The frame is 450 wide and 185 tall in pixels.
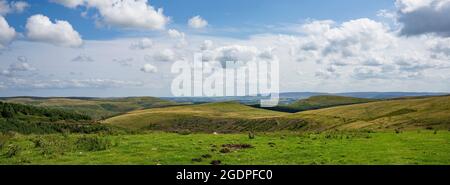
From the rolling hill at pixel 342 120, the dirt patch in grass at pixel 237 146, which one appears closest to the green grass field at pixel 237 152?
the dirt patch in grass at pixel 237 146

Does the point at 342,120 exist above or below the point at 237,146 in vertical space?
below

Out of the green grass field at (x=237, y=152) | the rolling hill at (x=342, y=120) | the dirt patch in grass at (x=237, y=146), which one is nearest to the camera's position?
the green grass field at (x=237, y=152)

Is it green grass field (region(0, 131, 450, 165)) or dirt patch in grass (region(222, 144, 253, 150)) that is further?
dirt patch in grass (region(222, 144, 253, 150))

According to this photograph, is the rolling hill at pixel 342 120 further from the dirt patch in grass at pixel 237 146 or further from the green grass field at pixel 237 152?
the dirt patch in grass at pixel 237 146

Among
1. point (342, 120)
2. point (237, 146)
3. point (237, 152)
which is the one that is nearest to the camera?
point (237, 152)

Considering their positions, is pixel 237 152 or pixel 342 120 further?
pixel 342 120

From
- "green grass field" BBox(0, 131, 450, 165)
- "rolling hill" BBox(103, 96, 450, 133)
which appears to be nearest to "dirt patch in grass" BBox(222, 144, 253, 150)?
"green grass field" BBox(0, 131, 450, 165)

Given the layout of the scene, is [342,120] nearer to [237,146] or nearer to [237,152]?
[237,146]

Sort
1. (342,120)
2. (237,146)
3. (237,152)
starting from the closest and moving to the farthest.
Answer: (237,152) → (237,146) → (342,120)

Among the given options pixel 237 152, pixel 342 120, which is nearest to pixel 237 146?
pixel 237 152

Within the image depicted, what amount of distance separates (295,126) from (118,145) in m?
98.3

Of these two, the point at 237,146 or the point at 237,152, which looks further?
the point at 237,146

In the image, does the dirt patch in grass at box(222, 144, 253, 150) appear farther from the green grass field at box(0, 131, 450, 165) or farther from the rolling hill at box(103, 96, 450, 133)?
the rolling hill at box(103, 96, 450, 133)
